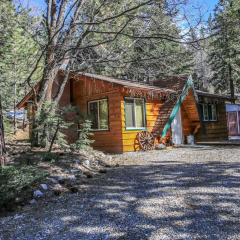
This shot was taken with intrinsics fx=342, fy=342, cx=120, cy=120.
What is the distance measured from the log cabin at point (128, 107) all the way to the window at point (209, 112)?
112 inches

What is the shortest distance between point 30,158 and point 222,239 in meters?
6.43

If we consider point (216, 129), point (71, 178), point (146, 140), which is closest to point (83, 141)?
point (71, 178)

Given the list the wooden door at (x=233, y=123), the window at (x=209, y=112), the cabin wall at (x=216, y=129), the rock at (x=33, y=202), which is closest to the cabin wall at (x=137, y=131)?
the cabin wall at (x=216, y=129)

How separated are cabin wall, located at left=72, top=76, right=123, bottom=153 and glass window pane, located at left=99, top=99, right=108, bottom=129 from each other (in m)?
0.23

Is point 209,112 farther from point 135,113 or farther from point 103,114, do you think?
point 103,114

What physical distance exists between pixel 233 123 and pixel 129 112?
562 inches

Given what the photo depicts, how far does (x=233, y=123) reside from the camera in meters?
26.0

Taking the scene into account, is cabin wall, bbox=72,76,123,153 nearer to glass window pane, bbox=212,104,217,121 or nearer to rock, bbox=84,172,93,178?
rock, bbox=84,172,93,178

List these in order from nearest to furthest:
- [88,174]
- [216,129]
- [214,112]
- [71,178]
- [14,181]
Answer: [14,181] → [71,178] → [88,174] → [216,129] → [214,112]

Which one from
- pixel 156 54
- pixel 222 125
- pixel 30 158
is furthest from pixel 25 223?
pixel 222 125

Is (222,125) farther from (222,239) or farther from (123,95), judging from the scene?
(222,239)

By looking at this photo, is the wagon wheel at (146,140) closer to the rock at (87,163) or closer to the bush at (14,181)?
the rock at (87,163)

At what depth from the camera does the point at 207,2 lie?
8.27m

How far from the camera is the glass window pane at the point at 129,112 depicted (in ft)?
46.4
